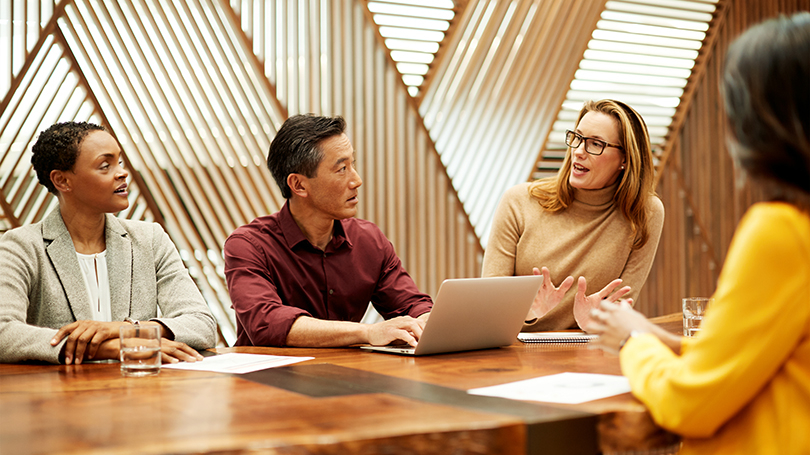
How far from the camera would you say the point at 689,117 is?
5359 mm

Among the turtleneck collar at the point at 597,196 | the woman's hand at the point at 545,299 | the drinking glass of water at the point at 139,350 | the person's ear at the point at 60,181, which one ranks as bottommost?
the drinking glass of water at the point at 139,350

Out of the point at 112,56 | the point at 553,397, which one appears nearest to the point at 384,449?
the point at 553,397

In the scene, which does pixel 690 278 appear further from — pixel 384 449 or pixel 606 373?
pixel 384 449

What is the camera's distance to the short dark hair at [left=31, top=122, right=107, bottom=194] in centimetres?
230

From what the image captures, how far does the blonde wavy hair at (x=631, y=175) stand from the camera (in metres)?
2.67

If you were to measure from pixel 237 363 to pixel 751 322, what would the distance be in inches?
46.5

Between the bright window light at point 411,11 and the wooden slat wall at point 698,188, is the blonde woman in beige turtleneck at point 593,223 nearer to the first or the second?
the bright window light at point 411,11

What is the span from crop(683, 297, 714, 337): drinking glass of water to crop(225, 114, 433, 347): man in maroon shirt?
2.68ft

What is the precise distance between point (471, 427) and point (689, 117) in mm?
4914

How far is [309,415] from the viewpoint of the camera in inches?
44.2

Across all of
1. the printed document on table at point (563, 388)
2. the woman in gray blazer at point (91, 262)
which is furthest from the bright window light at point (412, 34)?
the printed document on table at point (563, 388)

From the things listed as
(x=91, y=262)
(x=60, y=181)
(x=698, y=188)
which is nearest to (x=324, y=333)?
(x=91, y=262)

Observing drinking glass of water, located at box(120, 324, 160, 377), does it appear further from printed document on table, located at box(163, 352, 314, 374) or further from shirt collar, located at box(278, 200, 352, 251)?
shirt collar, located at box(278, 200, 352, 251)

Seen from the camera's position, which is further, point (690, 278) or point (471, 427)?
point (690, 278)
